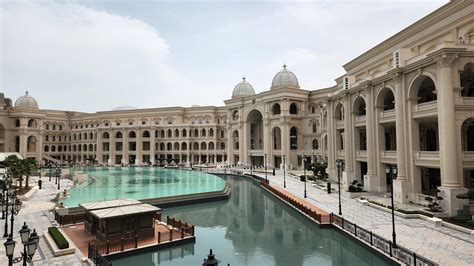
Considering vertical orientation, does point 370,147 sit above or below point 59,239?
above

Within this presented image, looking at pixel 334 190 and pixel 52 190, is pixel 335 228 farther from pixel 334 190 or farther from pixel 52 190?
pixel 52 190

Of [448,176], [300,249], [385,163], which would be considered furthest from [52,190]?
[448,176]

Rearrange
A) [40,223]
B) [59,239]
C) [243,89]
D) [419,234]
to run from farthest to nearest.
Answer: [243,89]
[40,223]
[419,234]
[59,239]

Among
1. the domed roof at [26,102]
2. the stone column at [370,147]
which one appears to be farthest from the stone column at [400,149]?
the domed roof at [26,102]

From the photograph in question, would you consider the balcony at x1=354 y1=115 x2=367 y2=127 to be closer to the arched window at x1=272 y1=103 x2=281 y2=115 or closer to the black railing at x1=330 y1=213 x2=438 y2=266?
the black railing at x1=330 y1=213 x2=438 y2=266

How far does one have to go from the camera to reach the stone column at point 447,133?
2286 cm

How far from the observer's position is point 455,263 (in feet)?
47.3

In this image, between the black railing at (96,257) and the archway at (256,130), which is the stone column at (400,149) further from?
the archway at (256,130)

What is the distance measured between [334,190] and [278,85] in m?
37.5

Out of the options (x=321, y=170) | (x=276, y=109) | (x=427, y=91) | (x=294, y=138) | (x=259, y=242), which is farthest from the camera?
(x=276, y=109)

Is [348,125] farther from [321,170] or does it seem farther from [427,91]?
[321,170]

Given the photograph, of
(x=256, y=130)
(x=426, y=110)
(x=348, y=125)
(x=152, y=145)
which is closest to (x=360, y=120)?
(x=348, y=125)

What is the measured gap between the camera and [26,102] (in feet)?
285

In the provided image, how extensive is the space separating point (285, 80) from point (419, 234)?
53.5 m
